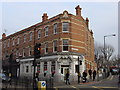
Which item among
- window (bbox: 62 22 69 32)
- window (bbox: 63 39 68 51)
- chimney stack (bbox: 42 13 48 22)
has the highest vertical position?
chimney stack (bbox: 42 13 48 22)

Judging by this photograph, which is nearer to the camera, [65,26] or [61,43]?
[61,43]

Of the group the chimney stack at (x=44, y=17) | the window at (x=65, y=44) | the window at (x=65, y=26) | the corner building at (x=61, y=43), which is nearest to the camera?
the corner building at (x=61, y=43)

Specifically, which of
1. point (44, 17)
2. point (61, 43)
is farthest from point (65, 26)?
point (44, 17)

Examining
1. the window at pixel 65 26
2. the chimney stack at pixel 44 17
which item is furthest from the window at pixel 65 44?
the chimney stack at pixel 44 17

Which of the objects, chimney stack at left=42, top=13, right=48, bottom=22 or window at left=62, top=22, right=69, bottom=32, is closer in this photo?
window at left=62, top=22, right=69, bottom=32

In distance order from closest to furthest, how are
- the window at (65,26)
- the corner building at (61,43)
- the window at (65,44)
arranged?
the corner building at (61,43)
the window at (65,44)
the window at (65,26)

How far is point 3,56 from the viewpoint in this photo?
169ft

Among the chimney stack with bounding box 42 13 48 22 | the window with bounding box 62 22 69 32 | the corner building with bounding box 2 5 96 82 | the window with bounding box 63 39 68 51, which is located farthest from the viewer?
the chimney stack with bounding box 42 13 48 22

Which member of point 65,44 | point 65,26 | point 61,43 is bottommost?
point 65,44

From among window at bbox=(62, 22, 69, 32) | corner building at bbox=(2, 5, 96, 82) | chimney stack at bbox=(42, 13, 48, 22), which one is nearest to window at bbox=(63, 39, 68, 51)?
corner building at bbox=(2, 5, 96, 82)

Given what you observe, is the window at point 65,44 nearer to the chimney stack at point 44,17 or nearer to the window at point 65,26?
the window at point 65,26

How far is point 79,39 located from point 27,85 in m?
19.3

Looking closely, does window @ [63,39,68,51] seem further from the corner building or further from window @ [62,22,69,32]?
Result: window @ [62,22,69,32]

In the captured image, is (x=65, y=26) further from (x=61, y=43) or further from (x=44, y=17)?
(x=44, y=17)
